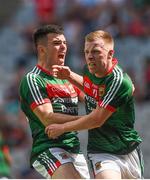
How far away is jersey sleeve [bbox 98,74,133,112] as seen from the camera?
8125 mm

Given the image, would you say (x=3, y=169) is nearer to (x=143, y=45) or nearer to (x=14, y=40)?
(x=143, y=45)

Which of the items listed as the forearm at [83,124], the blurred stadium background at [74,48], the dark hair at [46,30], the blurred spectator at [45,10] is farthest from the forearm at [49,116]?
the blurred spectator at [45,10]

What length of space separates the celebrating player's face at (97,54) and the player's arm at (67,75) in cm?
33

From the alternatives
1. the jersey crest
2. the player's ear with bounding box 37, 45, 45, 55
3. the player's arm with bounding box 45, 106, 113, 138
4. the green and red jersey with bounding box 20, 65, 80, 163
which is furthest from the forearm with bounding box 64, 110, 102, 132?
the player's ear with bounding box 37, 45, 45, 55

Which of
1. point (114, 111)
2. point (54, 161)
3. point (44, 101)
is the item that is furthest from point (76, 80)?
point (54, 161)

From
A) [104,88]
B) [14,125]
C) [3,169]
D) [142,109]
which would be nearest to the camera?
[104,88]

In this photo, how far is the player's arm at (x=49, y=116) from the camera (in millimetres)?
8289

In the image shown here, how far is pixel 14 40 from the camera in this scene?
1803 cm

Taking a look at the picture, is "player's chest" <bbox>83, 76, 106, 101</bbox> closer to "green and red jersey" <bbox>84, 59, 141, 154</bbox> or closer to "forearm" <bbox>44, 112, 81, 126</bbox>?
"green and red jersey" <bbox>84, 59, 141, 154</bbox>

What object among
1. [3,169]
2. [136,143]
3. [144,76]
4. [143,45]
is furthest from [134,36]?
[136,143]

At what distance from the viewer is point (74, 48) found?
1631 centimetres

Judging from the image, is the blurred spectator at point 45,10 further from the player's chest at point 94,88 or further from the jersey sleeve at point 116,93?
the jersey sleeve at point 116,93

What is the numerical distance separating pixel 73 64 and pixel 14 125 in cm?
147

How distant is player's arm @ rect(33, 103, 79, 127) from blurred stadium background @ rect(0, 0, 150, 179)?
5.28 meters
